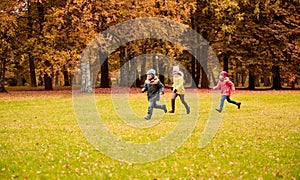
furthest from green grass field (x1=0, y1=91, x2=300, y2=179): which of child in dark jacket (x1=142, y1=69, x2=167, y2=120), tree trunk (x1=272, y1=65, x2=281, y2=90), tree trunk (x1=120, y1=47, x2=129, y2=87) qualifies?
tree trunk (x1=272, y1=65, x2=281, y2=90)

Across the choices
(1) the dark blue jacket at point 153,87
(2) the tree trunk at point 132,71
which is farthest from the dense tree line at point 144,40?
(1) the dark blue jacket at point 153,87

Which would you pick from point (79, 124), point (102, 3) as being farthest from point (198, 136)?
point (102, 3)

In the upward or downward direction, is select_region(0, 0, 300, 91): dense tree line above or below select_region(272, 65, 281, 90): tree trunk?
above

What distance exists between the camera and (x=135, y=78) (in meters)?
49.1

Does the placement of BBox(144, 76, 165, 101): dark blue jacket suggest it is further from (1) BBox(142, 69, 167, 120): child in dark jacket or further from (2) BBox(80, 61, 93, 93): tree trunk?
(2) BBox(80, 61, 93, 93): tree trunk

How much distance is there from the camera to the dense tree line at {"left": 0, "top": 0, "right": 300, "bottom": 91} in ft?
120

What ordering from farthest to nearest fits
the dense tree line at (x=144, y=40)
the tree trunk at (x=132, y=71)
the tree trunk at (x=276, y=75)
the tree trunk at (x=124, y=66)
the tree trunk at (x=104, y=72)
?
the tree trunk at (x=104, y=72), the tree trunk at (x=276, y=75), the tree trunk at (x=132, y=71), the tree trunk at (x=124, y=66), the dense tree line at (x=144, y=40)

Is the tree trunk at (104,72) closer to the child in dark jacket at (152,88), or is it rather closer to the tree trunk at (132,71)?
the tree trunk at (132,71)

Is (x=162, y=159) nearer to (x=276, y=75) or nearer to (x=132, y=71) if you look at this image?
(x=132, y=71)

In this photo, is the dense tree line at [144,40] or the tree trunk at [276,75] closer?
the dense tree line at [144,40]

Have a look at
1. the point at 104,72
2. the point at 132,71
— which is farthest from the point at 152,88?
the point at 104,72

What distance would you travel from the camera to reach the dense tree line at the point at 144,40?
120ft

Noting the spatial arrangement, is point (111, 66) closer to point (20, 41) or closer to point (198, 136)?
point (20, 41)

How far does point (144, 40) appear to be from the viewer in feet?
140
